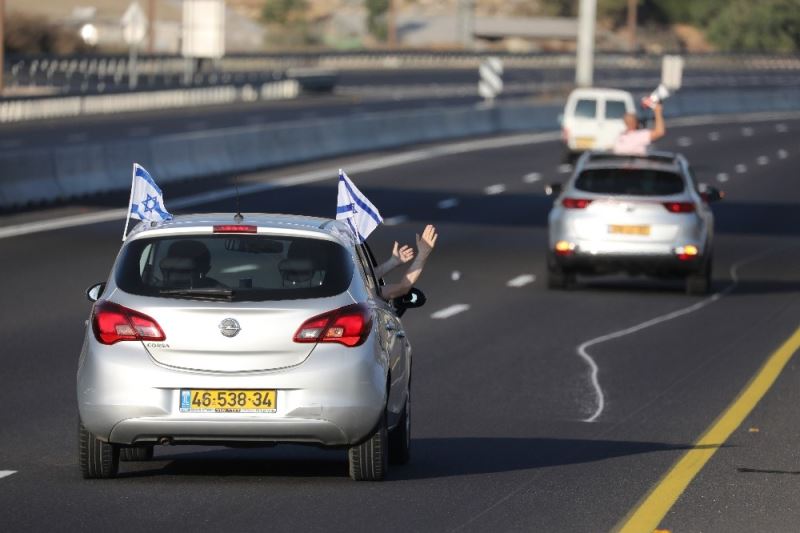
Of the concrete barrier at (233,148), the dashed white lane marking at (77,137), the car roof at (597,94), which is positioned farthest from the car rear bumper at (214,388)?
the dashed white lane marking at (77,137)

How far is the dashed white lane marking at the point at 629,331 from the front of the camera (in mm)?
14688

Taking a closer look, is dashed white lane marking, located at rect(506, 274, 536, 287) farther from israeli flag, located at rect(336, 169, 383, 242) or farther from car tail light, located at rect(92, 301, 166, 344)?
car tail light, located at rect(92, 301, 166, 344)

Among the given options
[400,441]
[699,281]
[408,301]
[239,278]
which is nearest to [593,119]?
[699,281]

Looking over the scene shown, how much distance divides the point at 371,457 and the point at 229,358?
1.00m

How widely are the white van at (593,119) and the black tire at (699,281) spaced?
1003 inches

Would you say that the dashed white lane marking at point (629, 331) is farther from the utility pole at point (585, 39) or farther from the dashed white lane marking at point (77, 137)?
the utility pole at point (585, 39)

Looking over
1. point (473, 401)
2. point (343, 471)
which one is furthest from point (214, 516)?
point (473, 401)

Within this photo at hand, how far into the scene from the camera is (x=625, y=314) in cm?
2108

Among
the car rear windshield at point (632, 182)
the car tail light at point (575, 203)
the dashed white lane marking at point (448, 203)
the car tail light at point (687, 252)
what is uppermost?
the car rear windshield at point (632, 182)

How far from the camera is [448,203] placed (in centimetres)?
3641

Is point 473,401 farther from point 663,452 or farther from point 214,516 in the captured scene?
point 214,516

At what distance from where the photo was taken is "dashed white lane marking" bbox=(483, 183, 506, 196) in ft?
130

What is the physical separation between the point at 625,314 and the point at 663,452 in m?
9.17

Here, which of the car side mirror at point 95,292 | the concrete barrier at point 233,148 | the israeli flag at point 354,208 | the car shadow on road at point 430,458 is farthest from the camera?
the concrete barrier at point 233,148
